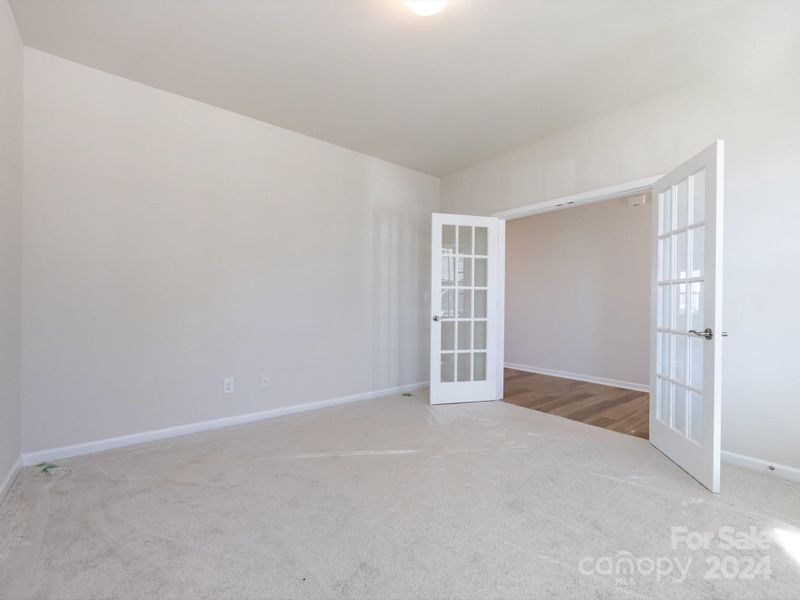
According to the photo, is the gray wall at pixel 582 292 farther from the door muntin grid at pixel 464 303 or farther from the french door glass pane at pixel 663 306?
the french door glass pane at pixel 663 306

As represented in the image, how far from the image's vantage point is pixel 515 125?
338 centimetres

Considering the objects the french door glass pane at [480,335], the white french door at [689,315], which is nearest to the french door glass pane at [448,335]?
the french door glass pane at [480,335]

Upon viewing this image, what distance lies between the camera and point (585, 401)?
13.4 ft

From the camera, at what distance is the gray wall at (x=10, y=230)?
2.02 m

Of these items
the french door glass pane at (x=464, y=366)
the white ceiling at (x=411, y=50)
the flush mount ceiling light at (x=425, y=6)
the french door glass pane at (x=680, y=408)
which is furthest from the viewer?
the french door glass pane at (x=464, y=366)

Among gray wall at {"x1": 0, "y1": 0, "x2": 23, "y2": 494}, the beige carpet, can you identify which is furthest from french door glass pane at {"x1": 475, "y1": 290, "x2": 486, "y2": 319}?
gray wall at {"x1": 0, "y1": 0, "x2": 23, "y2": 494}

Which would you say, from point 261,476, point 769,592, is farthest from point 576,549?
point 261,476

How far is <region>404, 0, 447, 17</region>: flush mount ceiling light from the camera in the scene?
1.93m

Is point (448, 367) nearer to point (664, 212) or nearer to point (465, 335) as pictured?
point (465, 335)

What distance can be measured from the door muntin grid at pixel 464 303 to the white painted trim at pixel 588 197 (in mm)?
354

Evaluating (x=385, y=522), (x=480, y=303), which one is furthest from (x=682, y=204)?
(x=385, y=522)

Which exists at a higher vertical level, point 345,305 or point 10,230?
point 10,230

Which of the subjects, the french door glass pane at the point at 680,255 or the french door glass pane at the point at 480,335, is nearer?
the french door glass pane at the point at 680,255

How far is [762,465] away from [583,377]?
2.76 metres
